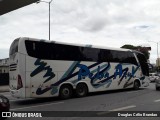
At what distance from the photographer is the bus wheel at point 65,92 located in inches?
640

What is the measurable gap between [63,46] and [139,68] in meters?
8.01

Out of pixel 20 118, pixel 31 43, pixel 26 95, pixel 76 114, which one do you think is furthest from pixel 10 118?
pixel 31 43

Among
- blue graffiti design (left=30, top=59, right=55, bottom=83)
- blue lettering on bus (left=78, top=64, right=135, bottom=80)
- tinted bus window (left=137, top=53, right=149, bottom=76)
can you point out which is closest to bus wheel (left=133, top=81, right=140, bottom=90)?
blue lettering on bus (left=78, top=64, right=135, bottom=80)

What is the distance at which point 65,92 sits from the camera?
1644 centimetres

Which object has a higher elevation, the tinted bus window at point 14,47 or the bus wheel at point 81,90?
the tinted bus window at point 14,47

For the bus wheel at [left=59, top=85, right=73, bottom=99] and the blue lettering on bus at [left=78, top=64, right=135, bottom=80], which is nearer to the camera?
the bus wheel at [left=59, top=85, right=73, bottom=99]

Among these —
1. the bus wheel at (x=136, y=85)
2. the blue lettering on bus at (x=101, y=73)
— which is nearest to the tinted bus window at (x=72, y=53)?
the blue lettering on bus at (x=101, y=73)

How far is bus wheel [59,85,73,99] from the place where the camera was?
→ 16.2 meters

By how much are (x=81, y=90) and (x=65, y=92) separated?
4.54ft

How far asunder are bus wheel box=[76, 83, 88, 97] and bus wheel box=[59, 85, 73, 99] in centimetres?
58

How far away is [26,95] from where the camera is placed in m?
14.6

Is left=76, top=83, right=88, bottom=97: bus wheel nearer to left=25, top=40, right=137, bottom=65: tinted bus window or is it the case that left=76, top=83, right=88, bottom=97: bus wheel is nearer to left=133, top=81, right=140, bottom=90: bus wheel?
left=25, top=40, right=137, bottom=65: tinted bus window

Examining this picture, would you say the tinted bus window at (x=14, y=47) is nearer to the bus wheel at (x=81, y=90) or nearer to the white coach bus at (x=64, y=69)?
the white coach bus at (x=64, y=69)

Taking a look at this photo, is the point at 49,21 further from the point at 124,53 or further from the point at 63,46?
the point at 63,46
